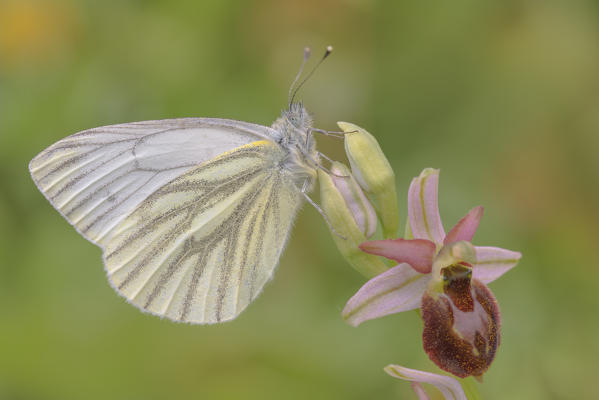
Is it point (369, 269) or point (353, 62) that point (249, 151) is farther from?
point (353, 62)

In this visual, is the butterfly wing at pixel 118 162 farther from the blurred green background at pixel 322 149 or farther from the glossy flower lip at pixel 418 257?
the blurred green background at pixel 322 149

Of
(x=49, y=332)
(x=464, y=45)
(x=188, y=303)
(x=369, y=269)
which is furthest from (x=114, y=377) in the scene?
(x=464, y=45)

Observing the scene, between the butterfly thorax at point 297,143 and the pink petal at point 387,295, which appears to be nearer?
the pink petal at point 387,295

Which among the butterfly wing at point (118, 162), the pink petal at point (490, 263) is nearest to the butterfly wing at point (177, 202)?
the butterfly wing at point (118, 162)

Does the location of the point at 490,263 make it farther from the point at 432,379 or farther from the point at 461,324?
the point at 432,379

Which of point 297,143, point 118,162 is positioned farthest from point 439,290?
point 118,162

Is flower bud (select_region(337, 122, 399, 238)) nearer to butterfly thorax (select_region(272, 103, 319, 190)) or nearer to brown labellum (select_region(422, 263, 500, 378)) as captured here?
brown labellum (select_region(422, 263, 500, 378))

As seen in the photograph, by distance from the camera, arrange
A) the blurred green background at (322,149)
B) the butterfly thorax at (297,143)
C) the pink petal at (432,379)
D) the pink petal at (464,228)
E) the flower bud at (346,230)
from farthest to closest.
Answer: the blurred green background at (322,149) → the butterfly thorax at (297,143) → the flower bud at (346,230) → the pink petal at (464,228) → the pink petal at (432,379)
